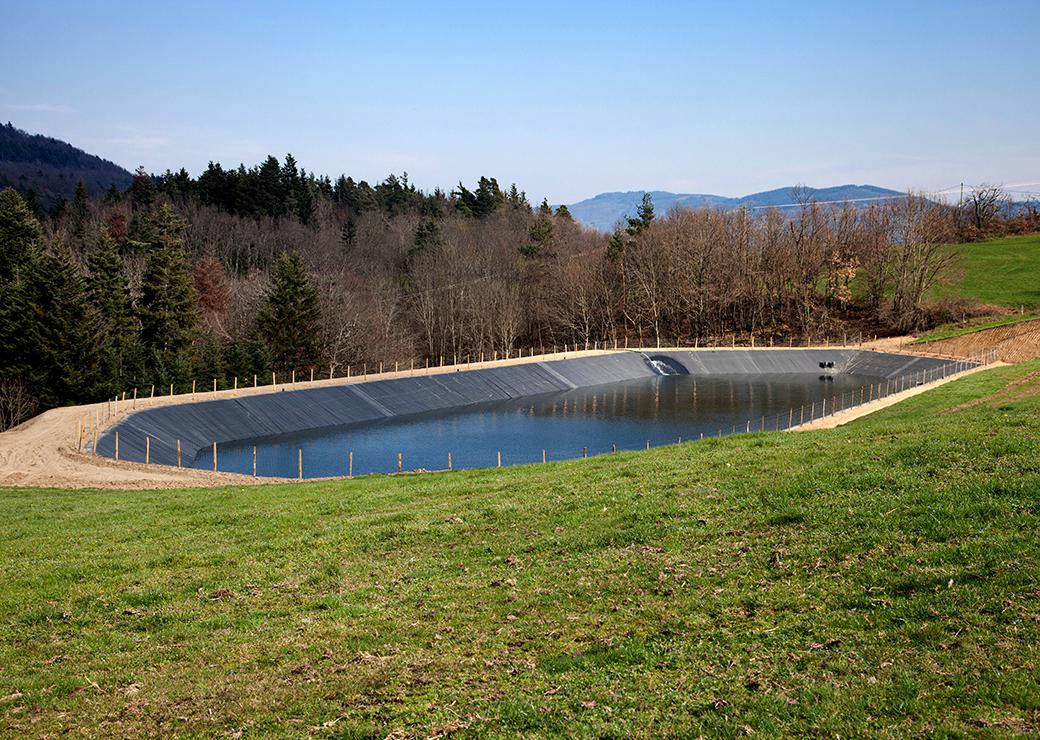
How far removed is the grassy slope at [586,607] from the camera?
9.21m

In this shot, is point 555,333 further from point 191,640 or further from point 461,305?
point 191,640

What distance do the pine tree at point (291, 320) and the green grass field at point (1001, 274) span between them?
247ft

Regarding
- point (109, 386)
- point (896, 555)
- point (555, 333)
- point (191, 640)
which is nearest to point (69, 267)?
point (109, 386)

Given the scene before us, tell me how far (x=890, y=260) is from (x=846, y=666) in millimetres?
105311

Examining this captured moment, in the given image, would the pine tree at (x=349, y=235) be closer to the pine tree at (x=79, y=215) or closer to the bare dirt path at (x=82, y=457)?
the pine tree at (x=79, y=215)

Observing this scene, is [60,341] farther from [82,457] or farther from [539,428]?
[539,428]

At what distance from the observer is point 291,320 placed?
7412cm

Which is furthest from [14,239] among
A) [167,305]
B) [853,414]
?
[853,414]

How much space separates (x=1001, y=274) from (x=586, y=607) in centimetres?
11101

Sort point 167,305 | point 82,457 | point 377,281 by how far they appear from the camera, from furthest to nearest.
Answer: point 377,281
point 167,305
point 82,457

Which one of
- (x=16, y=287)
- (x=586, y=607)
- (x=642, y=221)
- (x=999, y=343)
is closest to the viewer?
(x=586, y=607)

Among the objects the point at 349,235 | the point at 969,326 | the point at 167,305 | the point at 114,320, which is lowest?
the point at 969,326

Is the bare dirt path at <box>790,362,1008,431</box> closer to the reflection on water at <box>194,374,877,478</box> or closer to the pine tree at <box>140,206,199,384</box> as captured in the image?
the reflection on water at <box>194,374,877,478</box>

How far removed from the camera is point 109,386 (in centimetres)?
5556
